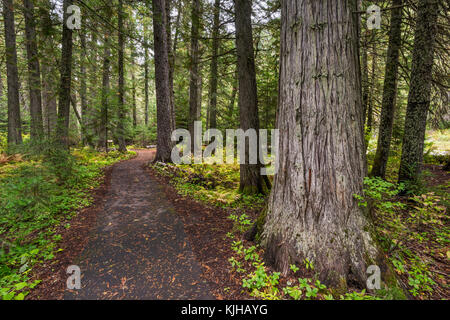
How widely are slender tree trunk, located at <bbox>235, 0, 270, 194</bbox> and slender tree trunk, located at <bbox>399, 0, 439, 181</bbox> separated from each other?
3.53 meters

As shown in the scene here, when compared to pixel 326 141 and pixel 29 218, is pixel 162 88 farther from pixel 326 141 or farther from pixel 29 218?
pixel 326 141

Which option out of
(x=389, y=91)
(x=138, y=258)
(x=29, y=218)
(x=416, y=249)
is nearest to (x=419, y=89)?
(x=389, y=91)

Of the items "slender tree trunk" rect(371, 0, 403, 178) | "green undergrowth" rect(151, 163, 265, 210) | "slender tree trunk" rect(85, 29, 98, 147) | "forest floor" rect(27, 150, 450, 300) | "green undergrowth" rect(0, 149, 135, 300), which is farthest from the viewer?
"slender tree trunk" rect(85, 29, 98, 147)

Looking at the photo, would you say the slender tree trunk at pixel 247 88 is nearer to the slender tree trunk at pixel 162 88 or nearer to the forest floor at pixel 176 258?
the forest floor at pixel 176 258

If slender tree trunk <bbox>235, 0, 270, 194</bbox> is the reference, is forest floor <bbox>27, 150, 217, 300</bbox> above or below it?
below

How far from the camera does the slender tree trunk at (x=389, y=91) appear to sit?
19.2 feet

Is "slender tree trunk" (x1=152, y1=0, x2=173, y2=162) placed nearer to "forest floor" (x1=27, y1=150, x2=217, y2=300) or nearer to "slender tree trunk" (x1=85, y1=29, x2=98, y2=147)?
"slender tree trunk" (x1=85, y1=29, x2=98, y2=147)

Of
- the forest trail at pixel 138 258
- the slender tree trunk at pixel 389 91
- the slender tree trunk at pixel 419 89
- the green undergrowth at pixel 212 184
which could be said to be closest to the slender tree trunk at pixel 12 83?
the green undergrowth at pixel 212 184

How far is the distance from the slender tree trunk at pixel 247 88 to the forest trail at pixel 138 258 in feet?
7.90

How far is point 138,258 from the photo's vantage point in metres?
3.21

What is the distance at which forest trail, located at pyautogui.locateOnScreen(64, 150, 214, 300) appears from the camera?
2.59 meters

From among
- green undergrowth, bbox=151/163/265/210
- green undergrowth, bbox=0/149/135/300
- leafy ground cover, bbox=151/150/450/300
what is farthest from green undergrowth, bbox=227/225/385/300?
green undergrowth, bbox=0/149/135/300

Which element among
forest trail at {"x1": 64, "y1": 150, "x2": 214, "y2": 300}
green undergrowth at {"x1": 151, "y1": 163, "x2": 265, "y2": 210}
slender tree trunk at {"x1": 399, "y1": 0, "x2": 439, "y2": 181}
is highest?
slender tree trunk at {"x1": 399, "y1": 0, "x2": 439, "y2": 181}

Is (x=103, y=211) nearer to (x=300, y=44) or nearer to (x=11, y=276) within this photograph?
(x=11, y=276)
